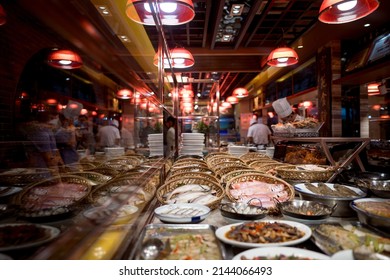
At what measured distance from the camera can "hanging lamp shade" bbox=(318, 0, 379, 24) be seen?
2922 millimetres

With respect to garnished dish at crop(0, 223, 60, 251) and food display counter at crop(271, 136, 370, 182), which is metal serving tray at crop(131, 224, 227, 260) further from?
food display counter at crop(271, 136, 370, 182)

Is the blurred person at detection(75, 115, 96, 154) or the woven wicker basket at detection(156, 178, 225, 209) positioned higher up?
the blurred person at detection(75, 115, 96, 154)

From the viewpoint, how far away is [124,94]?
1643 mm

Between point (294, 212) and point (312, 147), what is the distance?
209 centimetres

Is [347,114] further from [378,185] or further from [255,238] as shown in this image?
[255,238]

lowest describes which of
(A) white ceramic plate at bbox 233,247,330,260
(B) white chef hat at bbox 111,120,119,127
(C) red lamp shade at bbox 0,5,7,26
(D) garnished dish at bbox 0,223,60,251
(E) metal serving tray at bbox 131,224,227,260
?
(E) metal serving tray at bbox 131,224,227,260

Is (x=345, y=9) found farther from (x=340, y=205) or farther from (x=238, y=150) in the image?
(x=238, y=150)

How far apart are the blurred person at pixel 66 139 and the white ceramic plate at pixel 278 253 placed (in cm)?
84

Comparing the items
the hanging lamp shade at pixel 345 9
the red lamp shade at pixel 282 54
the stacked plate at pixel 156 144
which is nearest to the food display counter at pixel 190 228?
the stacked plate at pixel 156 144

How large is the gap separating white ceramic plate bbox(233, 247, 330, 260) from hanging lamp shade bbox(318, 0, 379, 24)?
2.66m

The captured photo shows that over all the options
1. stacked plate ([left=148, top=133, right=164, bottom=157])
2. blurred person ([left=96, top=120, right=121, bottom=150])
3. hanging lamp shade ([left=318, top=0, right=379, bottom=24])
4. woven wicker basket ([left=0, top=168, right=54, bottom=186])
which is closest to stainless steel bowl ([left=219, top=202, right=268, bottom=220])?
blurred person ([left=96, top=120, right=121, bottom=150])

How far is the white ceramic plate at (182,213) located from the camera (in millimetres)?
1504

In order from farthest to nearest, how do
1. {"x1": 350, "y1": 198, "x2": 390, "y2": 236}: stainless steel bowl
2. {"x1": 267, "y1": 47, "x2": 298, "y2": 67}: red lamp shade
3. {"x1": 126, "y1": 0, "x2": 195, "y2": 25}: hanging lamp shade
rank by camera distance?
{"x1": 267, "y1": 47, "x2": 298, "y2": 67}: red lamp shade
{"x1": 126, "y1": 0, "x2": 195, "y2": 25}: hanging lamp shade
{"x1": 350, "y1": 198, "x2": 390, "y2": 236}: stainless steel bowl

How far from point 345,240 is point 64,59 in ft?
4.25
